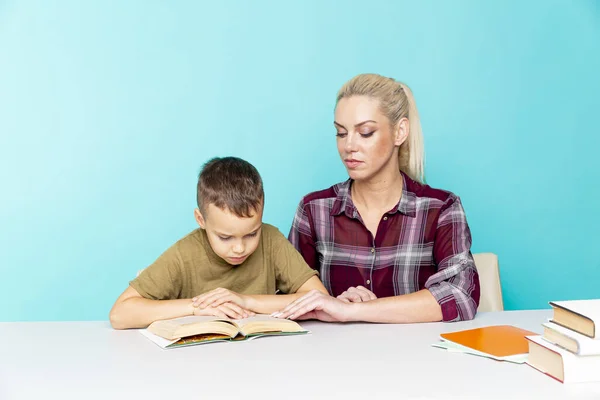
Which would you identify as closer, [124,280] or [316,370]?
[316,370]

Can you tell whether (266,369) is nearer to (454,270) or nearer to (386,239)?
(454,270)

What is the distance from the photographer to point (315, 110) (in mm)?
3701

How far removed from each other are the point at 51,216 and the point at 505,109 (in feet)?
7.91

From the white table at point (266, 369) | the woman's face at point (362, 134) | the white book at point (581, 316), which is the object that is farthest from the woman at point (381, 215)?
the white book at point (581, 316)

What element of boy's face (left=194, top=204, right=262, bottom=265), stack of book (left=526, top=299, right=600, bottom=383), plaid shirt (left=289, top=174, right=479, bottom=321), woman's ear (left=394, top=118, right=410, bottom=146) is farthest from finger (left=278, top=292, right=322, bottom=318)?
woman's ear (left=394, top=118, right=410, bottom=146)

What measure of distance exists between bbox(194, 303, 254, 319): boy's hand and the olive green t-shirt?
0.21 metres

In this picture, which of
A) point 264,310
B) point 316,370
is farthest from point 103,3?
point 316,370

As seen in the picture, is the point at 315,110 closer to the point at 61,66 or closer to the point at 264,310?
the point at 61,66

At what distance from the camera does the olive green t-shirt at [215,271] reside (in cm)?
226

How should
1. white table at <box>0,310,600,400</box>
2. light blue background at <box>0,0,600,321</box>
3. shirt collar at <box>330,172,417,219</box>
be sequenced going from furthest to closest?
light blue background at <box>0,0,600,321</box> → shirt collar at <box>330,172,417,219</box> → white table at <box>0,310,600,400</box>

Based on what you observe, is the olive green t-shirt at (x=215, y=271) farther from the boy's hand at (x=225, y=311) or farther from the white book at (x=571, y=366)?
the white book at (x=571, y=366)

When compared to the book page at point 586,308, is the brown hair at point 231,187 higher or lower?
higher

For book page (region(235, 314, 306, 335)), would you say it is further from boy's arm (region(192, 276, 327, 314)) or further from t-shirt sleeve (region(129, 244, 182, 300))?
t-shirt sleeve (region(129, 244, 182, 300))

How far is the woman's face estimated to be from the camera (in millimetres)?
2539
